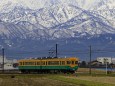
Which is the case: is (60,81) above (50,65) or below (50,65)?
below

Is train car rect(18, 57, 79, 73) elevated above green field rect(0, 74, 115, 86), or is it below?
above

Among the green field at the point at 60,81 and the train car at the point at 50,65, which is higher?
the train car at the point at 50,65

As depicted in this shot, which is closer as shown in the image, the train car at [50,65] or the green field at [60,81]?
the green field at [60,81]

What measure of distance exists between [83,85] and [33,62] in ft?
192

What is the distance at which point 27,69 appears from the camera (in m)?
122

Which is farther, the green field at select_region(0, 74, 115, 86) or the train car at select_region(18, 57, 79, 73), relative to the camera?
the train car at select_region(18, 57, 79, 73)

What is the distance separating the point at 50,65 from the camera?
11475cm

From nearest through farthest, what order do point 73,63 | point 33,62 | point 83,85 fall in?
1. point 83,85
2. point 73,63
3. point 33,62

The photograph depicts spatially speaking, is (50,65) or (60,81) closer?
(60,81)

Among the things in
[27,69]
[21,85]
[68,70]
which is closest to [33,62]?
[27,69]

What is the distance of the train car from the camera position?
11160 centimetres

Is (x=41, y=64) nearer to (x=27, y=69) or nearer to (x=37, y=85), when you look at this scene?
(x=27, y=69)

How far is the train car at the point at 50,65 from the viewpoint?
112m

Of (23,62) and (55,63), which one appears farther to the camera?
(23,62)
